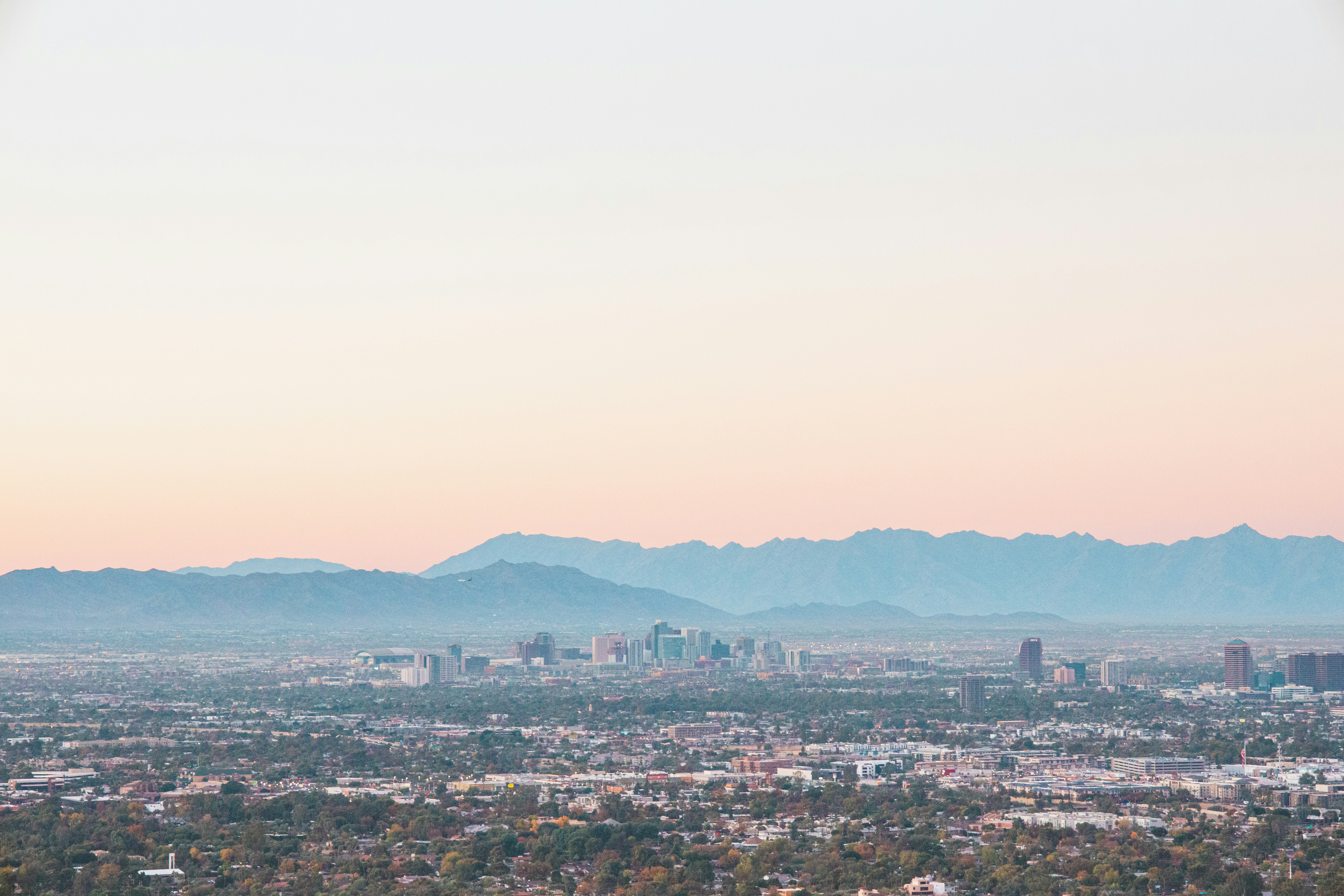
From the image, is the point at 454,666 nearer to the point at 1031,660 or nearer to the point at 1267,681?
the point at 1031,660

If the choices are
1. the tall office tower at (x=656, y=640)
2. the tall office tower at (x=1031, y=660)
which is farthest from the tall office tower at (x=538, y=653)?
the tall office tower at (x=1031, y=660)

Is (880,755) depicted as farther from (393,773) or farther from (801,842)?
(801,842)

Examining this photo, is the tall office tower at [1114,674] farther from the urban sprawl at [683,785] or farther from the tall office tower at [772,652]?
the tall office tower at [772,652]

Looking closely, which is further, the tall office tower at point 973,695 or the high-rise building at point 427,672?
the high-rise building at point 427,672

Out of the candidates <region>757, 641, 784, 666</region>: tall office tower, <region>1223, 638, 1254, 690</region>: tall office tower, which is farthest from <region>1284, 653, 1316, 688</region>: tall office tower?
<region>757, 641, 784, 666</region>: tall office tower

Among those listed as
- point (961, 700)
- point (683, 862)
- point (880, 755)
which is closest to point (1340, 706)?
point (961, 700)

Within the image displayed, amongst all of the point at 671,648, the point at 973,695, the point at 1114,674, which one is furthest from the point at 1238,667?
the point at 671,648
